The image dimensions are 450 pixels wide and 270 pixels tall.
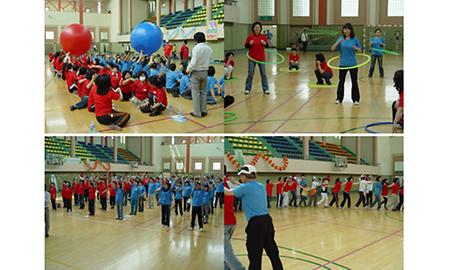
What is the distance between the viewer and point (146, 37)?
3562 millimetres

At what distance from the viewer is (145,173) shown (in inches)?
156

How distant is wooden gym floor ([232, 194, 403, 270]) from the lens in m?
3.76

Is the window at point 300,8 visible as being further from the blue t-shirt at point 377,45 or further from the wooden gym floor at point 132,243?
the wooden gym floor at point 132,243

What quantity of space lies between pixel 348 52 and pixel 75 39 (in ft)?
6.45

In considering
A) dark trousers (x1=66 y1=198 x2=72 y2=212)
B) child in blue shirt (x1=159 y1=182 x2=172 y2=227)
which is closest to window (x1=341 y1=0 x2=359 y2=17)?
child in blue shirt (x1=159 y1=182 x2=172 y2=227)

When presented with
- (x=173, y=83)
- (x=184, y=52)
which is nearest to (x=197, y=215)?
(x=173, y=83)

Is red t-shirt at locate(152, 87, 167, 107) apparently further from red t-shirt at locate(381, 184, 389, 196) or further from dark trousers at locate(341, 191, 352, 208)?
red t-shirt at locate(381, 184, 389, 196)

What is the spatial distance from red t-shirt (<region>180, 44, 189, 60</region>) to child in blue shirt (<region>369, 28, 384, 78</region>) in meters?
1.32

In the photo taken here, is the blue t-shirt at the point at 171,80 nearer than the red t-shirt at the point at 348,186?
Yes

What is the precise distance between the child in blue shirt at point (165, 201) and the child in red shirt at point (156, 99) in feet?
2.06

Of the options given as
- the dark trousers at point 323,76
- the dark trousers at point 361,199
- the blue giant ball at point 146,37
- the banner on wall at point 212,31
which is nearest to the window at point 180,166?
the blue giant ball at point 146,37

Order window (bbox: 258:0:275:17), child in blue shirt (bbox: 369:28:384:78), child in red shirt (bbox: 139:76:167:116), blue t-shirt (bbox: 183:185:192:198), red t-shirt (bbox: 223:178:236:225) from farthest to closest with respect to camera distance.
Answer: blue t-shirt (bbox: 183:185:192:198), red t-shirt (bbox: 223:178:236:225), child in red shirt (bbox: 139:76:167:116), window (bbox: 258:0:275:17), child in blue shirt (bbox: 369:28:384:78)

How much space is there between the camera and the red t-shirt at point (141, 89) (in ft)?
12.1
